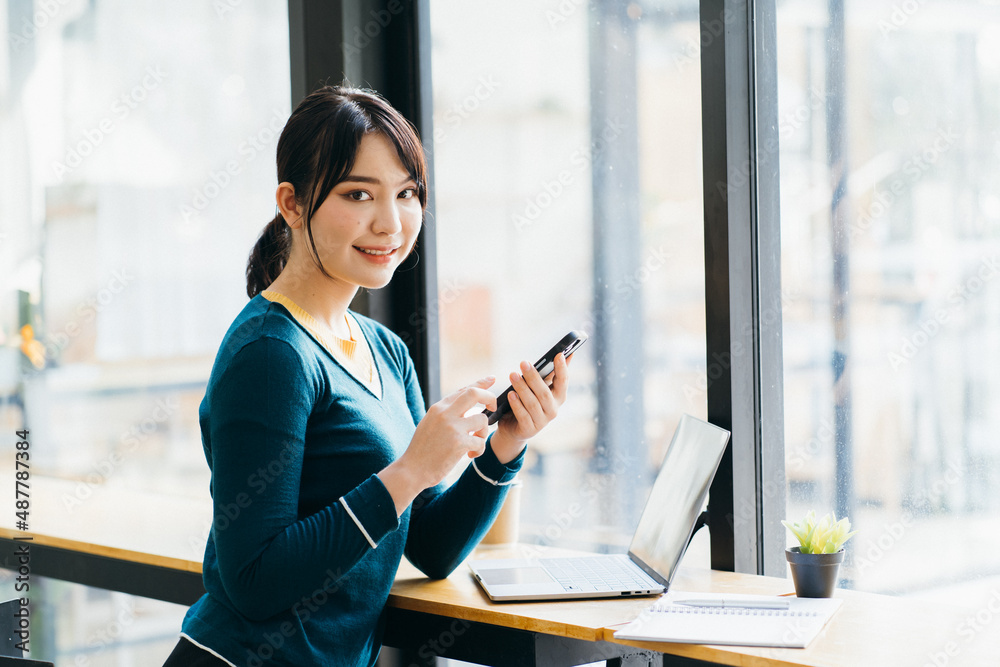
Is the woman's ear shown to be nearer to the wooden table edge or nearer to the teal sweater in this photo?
the teal sweater

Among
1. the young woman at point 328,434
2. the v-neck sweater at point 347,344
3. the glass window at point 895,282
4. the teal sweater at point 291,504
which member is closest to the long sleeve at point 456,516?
the young woman at point 328,434

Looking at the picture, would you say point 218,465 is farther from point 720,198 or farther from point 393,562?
point 720,198

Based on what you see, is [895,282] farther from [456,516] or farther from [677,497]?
[456,516]

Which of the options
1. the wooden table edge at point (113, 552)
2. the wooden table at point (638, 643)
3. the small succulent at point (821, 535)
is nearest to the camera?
the wooden table at point (638, 643)

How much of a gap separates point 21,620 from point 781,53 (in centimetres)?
201

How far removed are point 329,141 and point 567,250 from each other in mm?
750

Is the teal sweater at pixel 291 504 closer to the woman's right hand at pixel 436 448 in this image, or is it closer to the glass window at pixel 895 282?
the woman's right hand at pixel 436 448

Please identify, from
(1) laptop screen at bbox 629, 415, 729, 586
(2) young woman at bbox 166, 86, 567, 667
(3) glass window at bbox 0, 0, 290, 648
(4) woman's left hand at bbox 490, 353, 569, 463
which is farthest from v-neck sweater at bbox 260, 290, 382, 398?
(3) glass window at bbox 0, 0, 290, 648

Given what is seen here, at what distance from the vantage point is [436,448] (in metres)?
1.24

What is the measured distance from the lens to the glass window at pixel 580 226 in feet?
5.76

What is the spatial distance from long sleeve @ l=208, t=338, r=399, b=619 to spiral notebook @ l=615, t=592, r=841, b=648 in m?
0.40

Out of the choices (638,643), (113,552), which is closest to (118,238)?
(113,552)

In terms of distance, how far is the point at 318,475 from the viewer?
4.18ft

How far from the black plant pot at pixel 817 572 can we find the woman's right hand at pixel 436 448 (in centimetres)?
55
